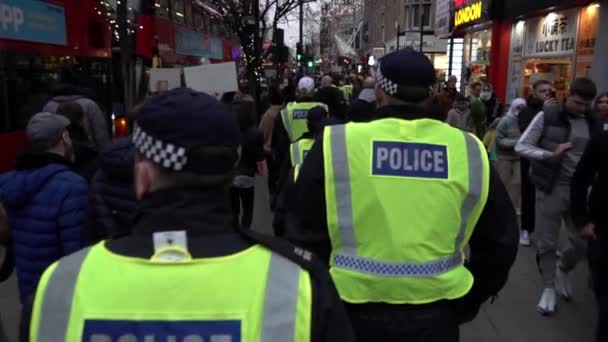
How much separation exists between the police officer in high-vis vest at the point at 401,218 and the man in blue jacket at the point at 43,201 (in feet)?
5.19

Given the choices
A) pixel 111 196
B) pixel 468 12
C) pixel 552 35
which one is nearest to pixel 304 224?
pixel 111 196

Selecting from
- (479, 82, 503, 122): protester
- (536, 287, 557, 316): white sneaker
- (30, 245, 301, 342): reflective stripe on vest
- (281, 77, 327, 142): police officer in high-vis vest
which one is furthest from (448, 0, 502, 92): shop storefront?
(30, 245, 301, 342): reflective stripe on vest

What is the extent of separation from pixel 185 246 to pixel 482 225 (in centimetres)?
153

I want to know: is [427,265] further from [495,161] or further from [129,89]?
[129,89]

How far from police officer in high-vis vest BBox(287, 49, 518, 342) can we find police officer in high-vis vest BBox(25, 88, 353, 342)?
984 mm

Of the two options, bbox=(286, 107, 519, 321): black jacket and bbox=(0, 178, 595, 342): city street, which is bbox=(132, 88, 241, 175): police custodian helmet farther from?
bbox=(0, 178, 595, 342): city street

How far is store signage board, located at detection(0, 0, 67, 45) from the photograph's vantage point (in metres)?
9.38

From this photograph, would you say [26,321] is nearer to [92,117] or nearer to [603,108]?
[603,108]

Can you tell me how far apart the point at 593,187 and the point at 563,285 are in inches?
78.2

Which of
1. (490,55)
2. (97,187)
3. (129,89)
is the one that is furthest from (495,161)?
(490,55)

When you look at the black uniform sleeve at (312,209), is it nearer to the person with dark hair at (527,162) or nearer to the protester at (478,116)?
the person with dark hair at (527,162)

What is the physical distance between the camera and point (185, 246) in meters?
1.42

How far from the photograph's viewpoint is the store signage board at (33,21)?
9.38 metres

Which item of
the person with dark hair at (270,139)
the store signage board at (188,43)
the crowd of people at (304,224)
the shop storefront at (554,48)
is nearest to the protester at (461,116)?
the person with dark hair at (270,139)
